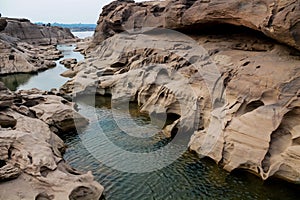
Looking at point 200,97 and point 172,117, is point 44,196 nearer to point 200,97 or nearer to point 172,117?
point 200,97

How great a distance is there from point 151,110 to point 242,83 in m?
7.32

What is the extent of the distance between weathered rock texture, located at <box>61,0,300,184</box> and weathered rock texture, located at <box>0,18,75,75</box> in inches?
605

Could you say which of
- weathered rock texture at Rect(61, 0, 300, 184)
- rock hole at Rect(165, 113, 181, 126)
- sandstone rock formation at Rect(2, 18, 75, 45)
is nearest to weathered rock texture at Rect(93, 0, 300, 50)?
weathered rock texture at Rect(61, 0, 300, 184)

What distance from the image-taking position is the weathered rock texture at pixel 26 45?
38.3 meters

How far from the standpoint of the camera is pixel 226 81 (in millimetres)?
15430

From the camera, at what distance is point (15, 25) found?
62.0m

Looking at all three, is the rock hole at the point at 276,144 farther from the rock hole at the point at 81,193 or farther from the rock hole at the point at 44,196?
the rock hole at the point at 44,196

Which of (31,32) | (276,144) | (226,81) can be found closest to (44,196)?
(276,144)

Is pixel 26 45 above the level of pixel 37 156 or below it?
below

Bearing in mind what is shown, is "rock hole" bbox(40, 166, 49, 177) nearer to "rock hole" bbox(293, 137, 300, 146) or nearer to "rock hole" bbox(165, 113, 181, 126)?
"rock hole" bbox(293, 137, 300, 146)

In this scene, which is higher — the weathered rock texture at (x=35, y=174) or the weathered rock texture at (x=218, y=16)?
the weathered rock texture at (x=218, y=16)

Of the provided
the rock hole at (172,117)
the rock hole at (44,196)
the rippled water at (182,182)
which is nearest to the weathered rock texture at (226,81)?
the rock hole at (172,117)

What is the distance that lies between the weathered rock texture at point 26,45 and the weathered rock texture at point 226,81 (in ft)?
50.4

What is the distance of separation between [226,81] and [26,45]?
47891 millimetres
